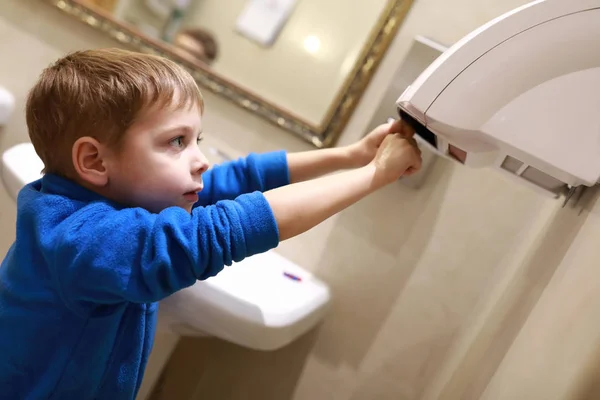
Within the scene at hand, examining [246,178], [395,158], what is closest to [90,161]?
[246,178]

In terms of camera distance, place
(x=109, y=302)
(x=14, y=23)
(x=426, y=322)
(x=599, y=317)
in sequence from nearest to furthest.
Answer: (x=599, y=317) → (x=109, y=302) → (x=426, y=322) → (x=14, y=23)

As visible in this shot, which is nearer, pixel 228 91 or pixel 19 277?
pixel 19 277

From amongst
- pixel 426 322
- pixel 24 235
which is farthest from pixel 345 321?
pixel 24 235

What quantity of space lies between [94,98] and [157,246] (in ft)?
0.62

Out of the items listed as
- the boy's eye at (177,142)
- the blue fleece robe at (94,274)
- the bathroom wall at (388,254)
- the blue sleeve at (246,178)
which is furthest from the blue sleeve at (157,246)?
the bathroom wall at (388,254)

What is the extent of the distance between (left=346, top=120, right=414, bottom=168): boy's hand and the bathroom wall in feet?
0.84

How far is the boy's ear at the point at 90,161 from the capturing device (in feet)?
1.77

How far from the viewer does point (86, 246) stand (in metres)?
0.49

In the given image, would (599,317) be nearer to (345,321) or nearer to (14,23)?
(345,321)

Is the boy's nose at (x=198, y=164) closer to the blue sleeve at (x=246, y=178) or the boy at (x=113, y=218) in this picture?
the boy at (x=113, y=218)

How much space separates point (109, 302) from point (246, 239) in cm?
18

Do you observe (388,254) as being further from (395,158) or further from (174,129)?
(174,129)

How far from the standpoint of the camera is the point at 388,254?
3.20 ft

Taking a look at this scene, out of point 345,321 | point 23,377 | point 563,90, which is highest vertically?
point 563,90
